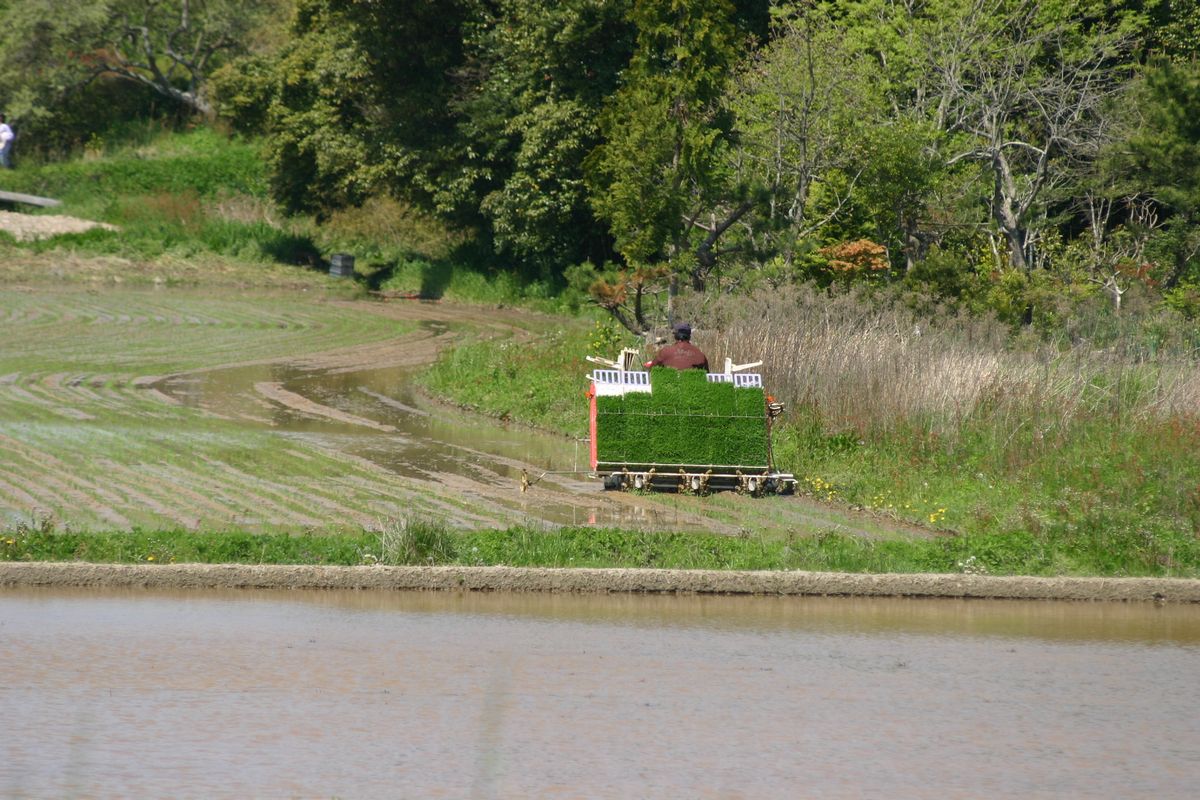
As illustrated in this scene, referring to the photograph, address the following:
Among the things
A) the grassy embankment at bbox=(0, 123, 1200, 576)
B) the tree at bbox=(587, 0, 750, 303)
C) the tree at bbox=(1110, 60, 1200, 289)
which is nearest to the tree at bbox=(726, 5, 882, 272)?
the tree at bbox=(587, 0, 750, 303)

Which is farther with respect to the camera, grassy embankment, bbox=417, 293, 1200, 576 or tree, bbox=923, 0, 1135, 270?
tree, bbox=923, 0, 1135, 270

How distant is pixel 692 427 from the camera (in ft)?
58.1

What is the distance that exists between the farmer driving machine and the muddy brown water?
5843 millimetres

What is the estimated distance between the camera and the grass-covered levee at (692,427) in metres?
17.7

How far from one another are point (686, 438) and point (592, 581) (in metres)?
6.05

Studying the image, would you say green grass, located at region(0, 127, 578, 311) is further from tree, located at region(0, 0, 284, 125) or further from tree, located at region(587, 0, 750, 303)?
tree, located at region(587, 0, 750, 303)

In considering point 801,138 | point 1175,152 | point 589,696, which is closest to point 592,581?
point 589,696

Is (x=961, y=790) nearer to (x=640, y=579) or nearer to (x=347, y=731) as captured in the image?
(x=347, y=731)

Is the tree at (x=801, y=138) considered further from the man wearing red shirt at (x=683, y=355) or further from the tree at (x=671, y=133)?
the man wearing red shirt at (x=683, y=355)

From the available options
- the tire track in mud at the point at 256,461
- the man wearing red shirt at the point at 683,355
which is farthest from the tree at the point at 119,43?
the man wearing red shirt at the point at 683,355

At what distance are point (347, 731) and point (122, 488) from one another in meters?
8.91

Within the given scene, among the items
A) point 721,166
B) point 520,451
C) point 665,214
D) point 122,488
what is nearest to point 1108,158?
point 721,166

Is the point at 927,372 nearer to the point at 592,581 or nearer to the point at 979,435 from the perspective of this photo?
the point at 979,435

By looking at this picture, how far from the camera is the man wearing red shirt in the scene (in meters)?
19.0
